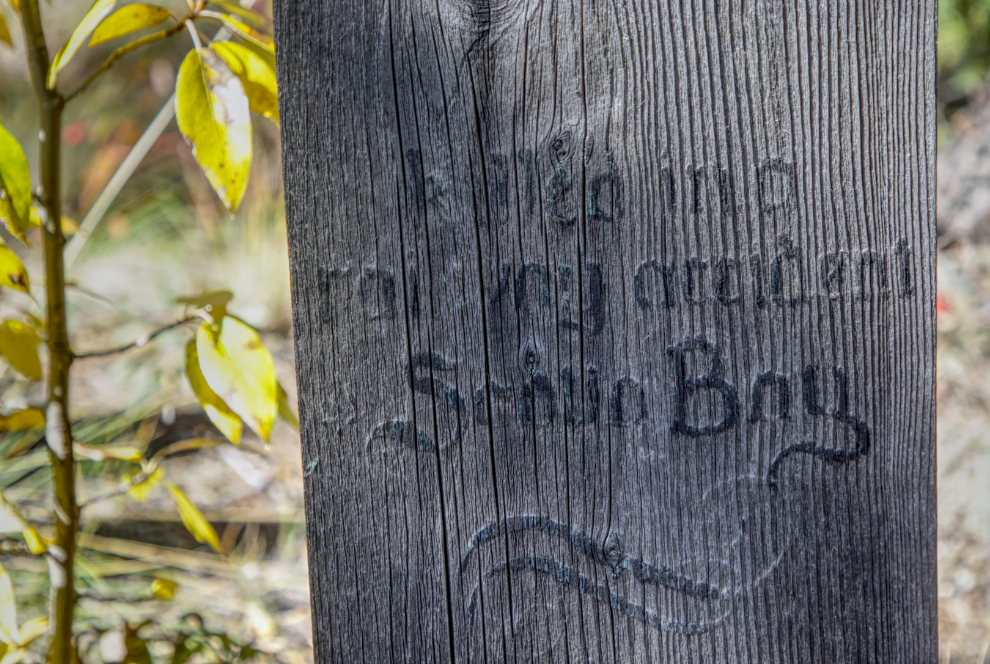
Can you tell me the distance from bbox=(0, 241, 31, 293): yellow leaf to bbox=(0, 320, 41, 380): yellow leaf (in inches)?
5.1

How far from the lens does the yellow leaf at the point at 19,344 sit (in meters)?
1.06

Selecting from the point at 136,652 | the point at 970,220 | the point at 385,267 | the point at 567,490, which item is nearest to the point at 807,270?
the point at 567,490

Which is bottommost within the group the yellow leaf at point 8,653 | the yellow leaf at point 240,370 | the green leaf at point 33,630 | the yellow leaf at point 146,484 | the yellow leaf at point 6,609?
the green leaf at point 33,630

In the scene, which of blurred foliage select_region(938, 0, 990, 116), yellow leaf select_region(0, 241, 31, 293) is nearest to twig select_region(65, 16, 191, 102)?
yellow leaf select_region(0, 241, 31, 293)

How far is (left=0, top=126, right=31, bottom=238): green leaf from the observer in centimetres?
82

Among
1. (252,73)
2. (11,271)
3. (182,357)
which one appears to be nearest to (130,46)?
(252,73)

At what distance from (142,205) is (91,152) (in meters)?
0.91

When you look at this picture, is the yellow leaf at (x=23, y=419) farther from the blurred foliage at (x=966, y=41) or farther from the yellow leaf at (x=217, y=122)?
the blurred foliage at (x=966, y=41)

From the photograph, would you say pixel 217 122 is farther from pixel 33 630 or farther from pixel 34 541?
pixel 33 630

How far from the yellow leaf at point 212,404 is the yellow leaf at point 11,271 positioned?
0.82 ft

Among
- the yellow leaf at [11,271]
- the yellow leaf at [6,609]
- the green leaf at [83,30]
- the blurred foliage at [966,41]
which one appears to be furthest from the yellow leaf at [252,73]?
the blurred foliage at [966,41]

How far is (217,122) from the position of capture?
89 cm

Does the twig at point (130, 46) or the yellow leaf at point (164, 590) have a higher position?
the twig at point (130, 46)

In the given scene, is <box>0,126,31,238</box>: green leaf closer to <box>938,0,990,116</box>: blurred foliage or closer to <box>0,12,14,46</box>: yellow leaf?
<box>0,12,14,46</box>: yellow leaf
